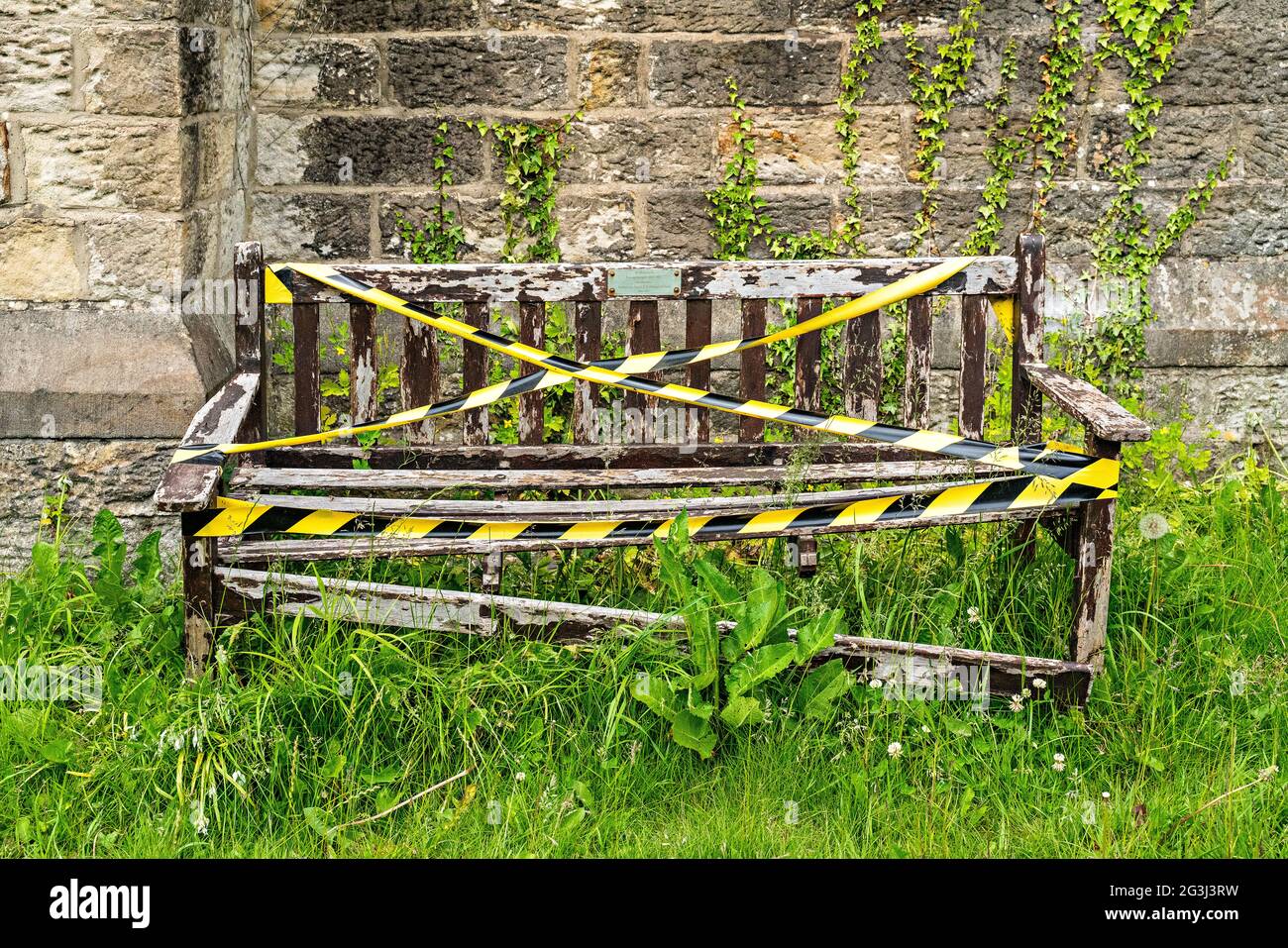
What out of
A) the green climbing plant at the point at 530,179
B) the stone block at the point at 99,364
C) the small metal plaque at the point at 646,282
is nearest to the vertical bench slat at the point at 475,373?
the small metal plaque at the point at 646,282

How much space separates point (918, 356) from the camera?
145 inches

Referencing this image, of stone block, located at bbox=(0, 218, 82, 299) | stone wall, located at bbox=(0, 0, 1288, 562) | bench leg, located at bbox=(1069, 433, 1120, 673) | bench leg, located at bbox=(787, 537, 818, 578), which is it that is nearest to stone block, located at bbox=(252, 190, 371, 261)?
stone wall, located at bbox=(0, 0, 1288, 562)

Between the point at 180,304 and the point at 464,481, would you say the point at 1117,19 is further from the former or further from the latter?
the point at 180,304

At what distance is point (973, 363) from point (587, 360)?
1.09m

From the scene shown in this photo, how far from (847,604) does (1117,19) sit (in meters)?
2.43

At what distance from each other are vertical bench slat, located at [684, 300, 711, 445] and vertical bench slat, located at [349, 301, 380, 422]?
2.93 feet

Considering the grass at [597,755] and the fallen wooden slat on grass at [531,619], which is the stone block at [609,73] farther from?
the fallen wooden slat on grass at [531,619]

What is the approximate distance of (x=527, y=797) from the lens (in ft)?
9.18

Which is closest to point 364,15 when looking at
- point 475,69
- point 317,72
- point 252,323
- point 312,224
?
point 317,72

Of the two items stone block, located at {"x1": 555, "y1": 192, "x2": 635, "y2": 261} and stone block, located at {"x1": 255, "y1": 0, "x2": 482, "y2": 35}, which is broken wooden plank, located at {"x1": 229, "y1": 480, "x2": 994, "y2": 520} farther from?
stone block, located at {"x1": 255, "y1": 0, "x2": 482, "y2": 35}

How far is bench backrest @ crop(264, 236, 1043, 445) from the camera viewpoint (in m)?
3.64

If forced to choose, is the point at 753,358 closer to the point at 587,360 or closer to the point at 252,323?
the point at 587,360

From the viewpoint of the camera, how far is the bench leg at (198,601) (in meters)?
2.97

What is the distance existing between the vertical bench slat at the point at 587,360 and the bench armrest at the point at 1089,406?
120 cm
